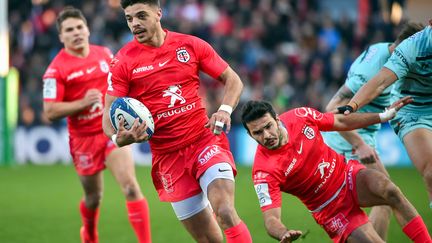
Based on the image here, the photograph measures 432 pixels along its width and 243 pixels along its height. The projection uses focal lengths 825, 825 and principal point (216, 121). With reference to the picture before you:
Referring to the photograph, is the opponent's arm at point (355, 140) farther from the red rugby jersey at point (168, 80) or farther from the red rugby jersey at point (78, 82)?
the red rugby jersey at point (78, 82)

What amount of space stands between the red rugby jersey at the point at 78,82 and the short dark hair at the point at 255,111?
254 cm

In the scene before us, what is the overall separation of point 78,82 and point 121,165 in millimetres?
1132

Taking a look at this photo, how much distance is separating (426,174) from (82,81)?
399cm

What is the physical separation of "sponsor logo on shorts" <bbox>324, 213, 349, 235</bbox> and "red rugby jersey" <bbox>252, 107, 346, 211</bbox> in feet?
0.60

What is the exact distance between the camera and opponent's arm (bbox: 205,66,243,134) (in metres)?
6.67

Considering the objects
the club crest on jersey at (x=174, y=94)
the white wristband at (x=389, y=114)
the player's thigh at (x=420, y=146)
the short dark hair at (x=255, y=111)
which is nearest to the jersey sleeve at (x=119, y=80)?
the club crest on jersey at (x=174, y=94)

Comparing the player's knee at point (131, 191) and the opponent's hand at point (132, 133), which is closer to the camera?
the opponent's hand at point (132, 133)

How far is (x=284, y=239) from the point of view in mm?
6059

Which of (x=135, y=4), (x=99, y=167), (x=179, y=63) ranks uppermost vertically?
(x=135, y=4)

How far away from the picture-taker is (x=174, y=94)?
7137mm

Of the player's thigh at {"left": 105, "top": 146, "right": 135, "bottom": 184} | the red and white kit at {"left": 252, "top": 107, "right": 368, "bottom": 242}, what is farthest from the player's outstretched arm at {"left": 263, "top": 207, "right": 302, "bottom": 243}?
the player's thigh at {"left": 105, "top": 146, "right": 135, "bottom": 184}

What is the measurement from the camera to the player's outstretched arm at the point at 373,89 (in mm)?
7203

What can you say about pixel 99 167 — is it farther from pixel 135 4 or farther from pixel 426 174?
pixel 426 174

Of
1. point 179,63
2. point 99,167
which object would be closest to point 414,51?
point 179,63
